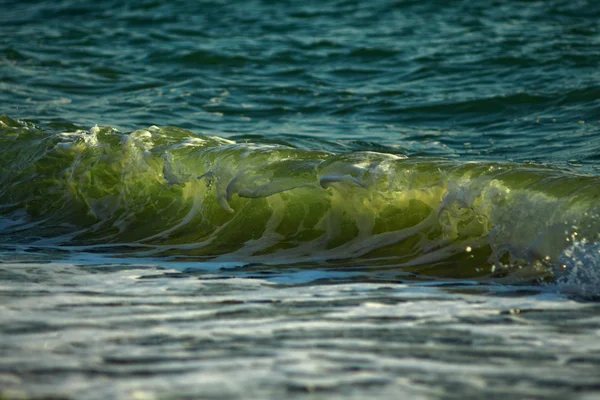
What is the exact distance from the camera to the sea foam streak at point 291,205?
177 inches

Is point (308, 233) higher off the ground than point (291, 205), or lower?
lower

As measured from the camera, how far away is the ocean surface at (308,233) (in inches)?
111

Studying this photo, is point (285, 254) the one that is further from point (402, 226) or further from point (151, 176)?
point (151, 176)

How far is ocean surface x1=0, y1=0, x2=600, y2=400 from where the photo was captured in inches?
111

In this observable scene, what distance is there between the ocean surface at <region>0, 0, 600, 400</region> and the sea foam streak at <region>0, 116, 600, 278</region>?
0.01 m

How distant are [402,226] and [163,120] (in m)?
5.38

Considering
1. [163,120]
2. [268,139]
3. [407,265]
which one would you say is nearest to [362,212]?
[407,265]

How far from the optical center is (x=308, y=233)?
521cm

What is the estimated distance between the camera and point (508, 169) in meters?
4.89

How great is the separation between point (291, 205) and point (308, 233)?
31 centimetres

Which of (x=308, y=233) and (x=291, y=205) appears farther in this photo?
(x=291, y=205)

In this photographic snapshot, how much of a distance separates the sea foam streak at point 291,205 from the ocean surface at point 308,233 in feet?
0.05

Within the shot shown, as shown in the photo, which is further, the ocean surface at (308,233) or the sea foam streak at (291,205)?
the sea foam streak at (291,205)

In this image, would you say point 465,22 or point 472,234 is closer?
point 472,234
